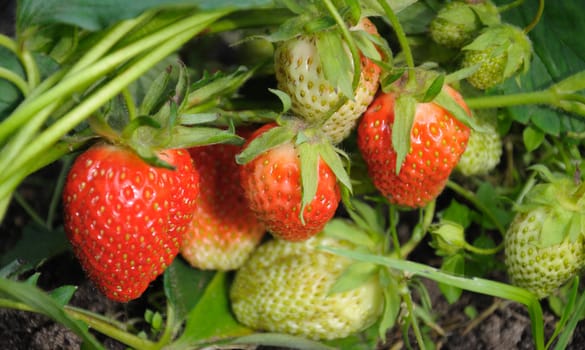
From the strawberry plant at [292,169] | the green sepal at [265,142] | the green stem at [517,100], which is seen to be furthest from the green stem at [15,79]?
the green stem at [517,100]

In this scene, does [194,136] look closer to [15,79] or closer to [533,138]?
[15,79]

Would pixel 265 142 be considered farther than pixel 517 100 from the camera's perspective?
No

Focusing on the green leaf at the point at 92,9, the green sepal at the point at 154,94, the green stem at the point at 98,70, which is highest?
the green leaf at the point at 92,9

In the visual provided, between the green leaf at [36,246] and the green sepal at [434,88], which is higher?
the green sepal at [434,88]

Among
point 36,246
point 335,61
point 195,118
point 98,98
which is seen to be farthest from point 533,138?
point 36,246

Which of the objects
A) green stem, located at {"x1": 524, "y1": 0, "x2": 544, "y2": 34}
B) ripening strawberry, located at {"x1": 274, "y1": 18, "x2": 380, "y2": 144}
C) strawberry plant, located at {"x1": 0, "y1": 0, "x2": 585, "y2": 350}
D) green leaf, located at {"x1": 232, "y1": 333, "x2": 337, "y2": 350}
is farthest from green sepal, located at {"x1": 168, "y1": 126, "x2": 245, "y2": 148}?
green stem, located at {"x1": 524, "y1": 0, "x2": 544, "y2": 34}

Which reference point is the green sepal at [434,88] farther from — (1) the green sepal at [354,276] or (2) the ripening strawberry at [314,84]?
(1) the green sepal at [354,276]

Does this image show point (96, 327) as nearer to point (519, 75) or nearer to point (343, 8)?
point (343, 8)
